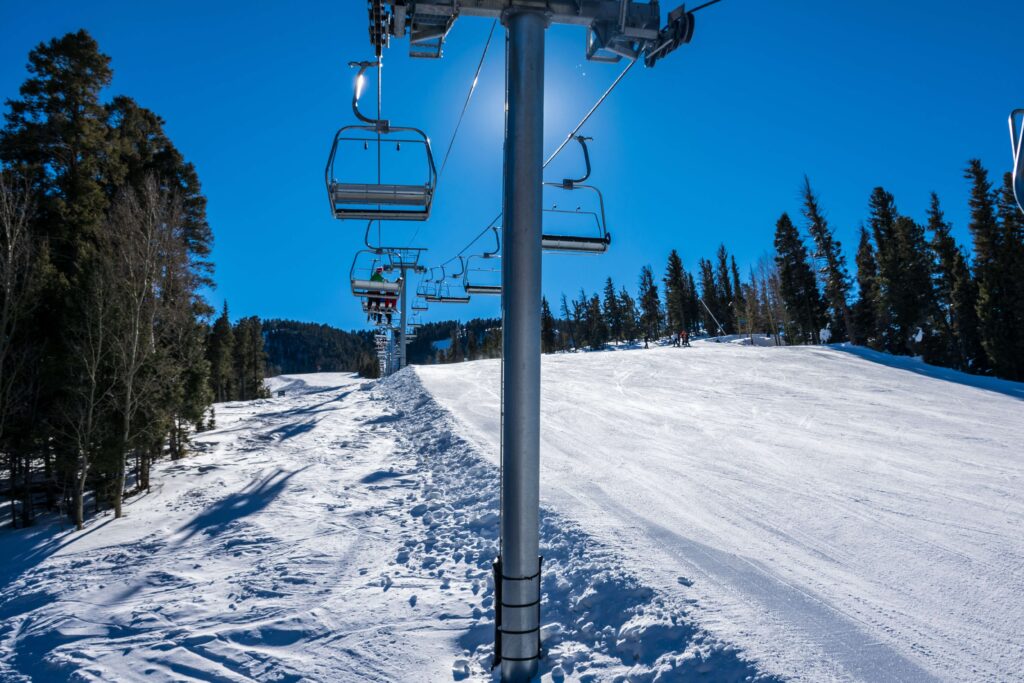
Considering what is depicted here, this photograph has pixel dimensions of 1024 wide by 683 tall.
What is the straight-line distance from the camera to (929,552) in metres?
5.77

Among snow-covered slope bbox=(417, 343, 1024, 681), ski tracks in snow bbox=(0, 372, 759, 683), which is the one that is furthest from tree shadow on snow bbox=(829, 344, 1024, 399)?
ski tracks in snow bbox=(0, 372, 759, 683)

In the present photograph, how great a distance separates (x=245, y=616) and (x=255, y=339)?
7564 cm

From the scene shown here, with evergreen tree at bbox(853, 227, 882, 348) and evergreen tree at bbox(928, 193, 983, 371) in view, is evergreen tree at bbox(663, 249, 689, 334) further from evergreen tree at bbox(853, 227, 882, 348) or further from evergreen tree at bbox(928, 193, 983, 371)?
evergreen tree at bbox(928, 193, 983, 371)

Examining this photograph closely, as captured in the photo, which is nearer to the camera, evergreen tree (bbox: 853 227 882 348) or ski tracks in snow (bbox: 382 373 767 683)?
ski tracks in snow (bbox: 382 373 767 683)

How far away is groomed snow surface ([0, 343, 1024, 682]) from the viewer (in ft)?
14.8

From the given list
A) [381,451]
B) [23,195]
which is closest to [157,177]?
[23,195]

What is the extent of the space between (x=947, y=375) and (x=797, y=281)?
1250 inches

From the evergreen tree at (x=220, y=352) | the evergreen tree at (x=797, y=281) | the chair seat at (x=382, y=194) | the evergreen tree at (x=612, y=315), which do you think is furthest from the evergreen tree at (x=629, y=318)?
the chair seat at (x=382, y=194)

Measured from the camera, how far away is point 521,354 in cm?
394

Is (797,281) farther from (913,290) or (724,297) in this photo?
(724,297)

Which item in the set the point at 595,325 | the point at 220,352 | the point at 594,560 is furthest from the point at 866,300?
the point at 220,352

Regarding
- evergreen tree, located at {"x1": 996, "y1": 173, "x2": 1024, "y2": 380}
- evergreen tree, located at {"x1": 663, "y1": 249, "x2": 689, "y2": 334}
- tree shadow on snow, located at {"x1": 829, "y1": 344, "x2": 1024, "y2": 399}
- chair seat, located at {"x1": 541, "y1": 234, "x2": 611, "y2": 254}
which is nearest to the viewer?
chair seat, located at {"x1": 541, "y1": 234, "x2": 611, "y2": 254}

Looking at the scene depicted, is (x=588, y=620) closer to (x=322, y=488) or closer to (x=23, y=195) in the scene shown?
(x=322, y=488)

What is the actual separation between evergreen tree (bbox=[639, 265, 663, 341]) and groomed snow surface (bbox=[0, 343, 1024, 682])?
6396 centimetres
